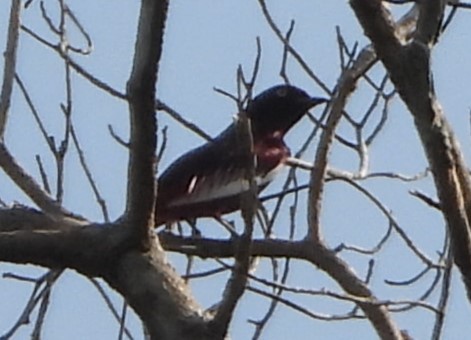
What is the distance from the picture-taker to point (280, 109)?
564 centimetres

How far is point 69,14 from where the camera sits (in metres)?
4.68

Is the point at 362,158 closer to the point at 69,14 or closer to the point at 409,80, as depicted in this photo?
the point at 69,14

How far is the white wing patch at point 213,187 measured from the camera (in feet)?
15.5

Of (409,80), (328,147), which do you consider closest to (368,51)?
(328,147)

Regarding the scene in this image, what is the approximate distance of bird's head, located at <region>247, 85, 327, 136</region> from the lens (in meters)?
5.59

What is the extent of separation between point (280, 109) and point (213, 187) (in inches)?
36.5

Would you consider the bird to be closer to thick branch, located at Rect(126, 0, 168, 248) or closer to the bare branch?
the bare branch

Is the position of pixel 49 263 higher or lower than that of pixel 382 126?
lower

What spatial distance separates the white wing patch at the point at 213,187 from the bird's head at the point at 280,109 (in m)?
0.70

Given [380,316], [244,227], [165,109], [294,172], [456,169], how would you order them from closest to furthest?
[244,227] < [456,169] < [380,316] < [165,109] < [294,172]

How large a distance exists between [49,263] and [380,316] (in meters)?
1.00

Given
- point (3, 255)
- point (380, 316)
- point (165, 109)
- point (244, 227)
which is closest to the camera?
point (244, 227)

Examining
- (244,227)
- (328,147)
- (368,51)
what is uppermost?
(368,51)

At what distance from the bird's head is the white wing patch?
2.29 ft
